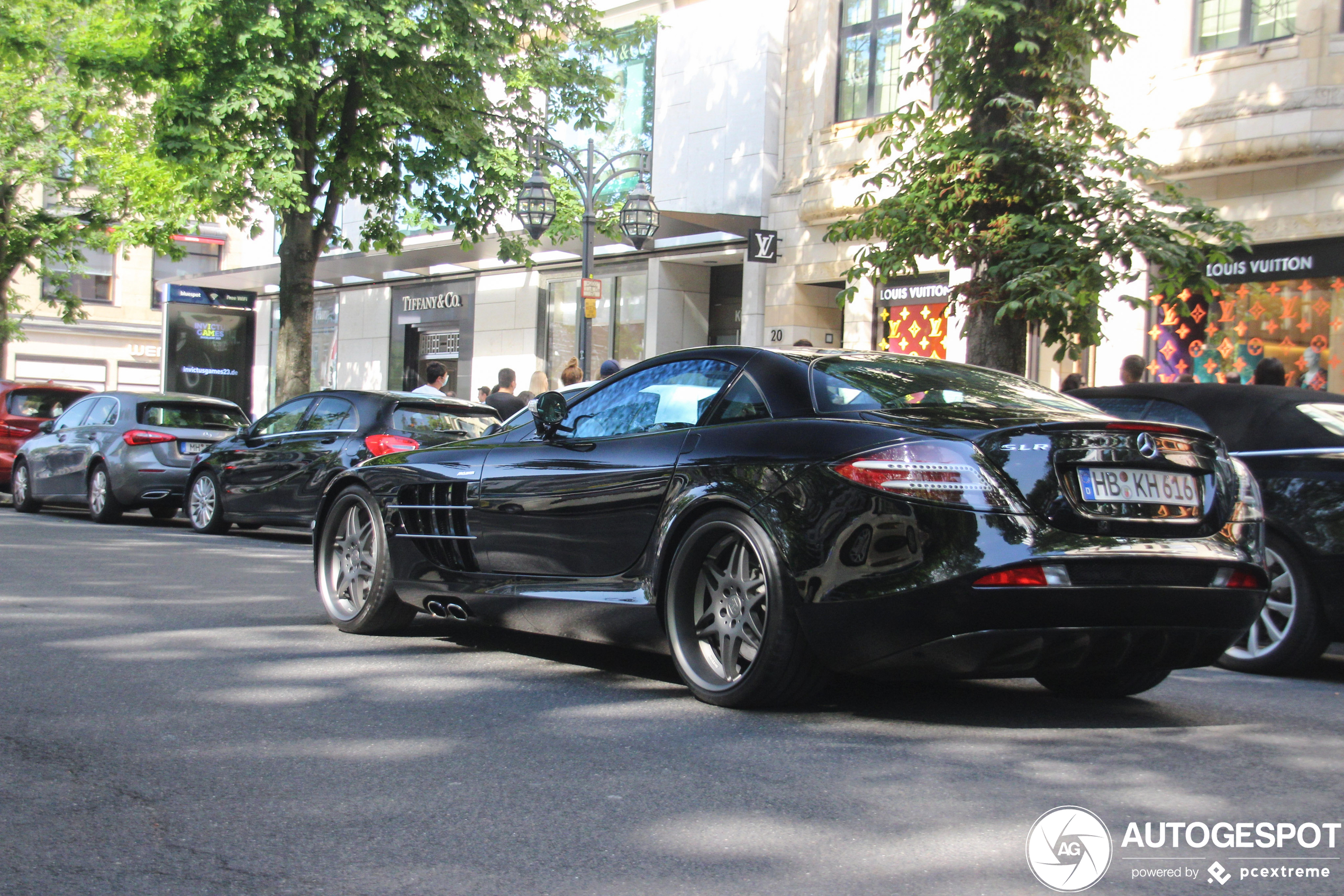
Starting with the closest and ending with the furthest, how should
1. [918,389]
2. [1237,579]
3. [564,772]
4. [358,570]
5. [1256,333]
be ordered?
[564,772] < [1237,579] < [918,389] < [358,570] < [1256,333]

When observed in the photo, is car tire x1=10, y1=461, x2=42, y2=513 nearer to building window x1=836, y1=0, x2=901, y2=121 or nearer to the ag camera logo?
building window x1=836, y1=0, x2=901, y2=121

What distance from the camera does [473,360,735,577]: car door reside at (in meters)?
5.62

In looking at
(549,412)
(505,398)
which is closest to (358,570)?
(549,412)

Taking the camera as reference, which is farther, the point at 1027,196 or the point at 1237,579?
the point at 1027,196

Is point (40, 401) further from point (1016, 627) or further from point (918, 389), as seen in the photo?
point (1016, 627)

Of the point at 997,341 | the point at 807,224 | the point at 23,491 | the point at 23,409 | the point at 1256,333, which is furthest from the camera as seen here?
the point at 807,224

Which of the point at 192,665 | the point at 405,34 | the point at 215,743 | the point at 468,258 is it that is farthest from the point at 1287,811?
the point at 468,258

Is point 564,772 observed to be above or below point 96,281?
below

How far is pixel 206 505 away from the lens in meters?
14.6

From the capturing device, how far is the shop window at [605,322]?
26.0 metres

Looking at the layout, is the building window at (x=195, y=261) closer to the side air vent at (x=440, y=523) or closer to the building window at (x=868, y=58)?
the building window at (x=868, y=58)

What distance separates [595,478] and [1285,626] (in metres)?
3.41

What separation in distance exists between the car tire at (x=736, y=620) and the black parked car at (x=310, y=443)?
24.0 ft

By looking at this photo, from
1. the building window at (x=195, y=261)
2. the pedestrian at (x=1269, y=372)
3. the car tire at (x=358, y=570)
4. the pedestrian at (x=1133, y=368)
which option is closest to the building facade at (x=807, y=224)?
the pedestrian at (x=1133, y=368)
